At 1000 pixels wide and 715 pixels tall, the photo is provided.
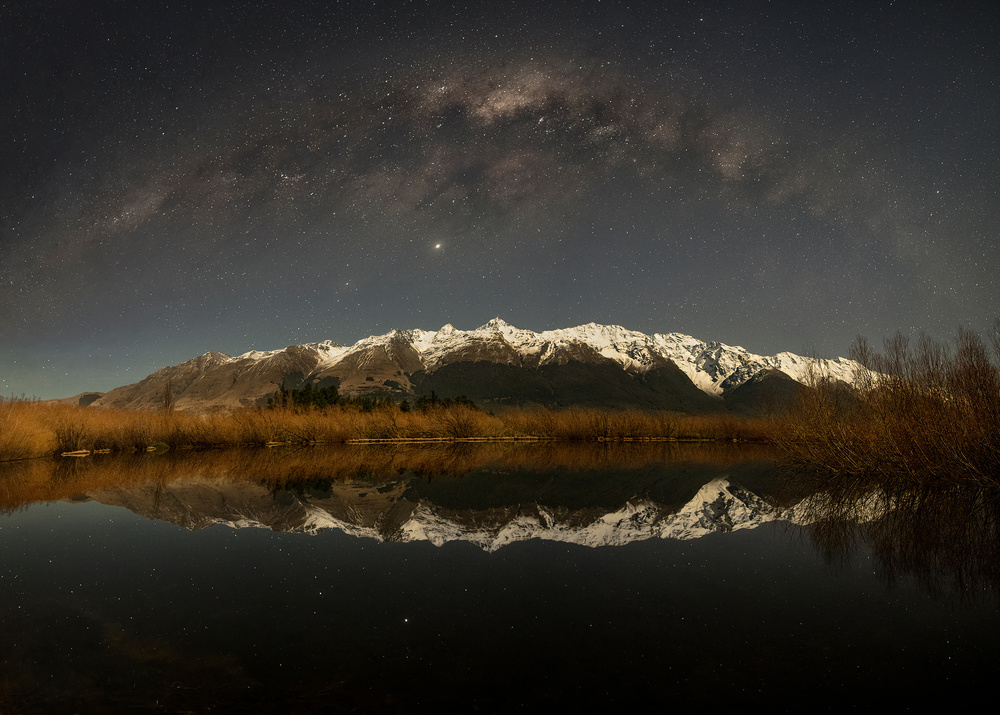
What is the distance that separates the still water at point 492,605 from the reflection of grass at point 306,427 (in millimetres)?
17922

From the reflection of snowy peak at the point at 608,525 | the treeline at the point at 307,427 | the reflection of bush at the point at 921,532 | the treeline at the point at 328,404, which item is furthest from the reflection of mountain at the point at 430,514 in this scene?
the treeline at the point at 328,404

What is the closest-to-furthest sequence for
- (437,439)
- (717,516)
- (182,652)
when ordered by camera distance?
(182,652)
(717,516)
(437,439)

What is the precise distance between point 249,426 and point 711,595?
3508 centimetres

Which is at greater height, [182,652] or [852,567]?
[182,652]

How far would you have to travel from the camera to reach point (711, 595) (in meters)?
6.43

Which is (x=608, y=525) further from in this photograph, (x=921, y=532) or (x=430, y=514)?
(x=921, y=532)

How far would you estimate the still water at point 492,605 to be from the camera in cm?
402

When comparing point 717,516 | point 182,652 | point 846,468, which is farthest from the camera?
point 846,468

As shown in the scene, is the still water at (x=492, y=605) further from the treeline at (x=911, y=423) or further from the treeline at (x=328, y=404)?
the treeline at (x=328, y=404)

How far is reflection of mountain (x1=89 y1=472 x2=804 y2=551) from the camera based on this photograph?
396 inches

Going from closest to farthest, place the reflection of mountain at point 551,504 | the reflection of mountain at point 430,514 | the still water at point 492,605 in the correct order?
the still water at point 492,605, the reflection of mountain at point 551,504, the reflection of mountain at point 430,514

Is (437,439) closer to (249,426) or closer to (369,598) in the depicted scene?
(249,426)

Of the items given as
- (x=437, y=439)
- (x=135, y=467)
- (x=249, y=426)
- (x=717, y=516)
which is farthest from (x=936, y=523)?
(x=437, y=439)

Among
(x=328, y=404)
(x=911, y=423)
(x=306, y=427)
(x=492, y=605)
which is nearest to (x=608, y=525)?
(x=492, y=605)
